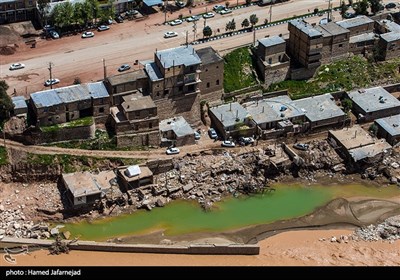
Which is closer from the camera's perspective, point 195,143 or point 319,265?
point 319,265

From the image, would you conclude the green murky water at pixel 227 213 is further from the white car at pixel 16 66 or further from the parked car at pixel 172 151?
the white car at pixel 16 66

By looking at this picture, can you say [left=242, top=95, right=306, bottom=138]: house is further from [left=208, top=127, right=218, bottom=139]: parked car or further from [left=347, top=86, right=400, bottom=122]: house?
[left=347, top=86, right=400, bottom=122]: house

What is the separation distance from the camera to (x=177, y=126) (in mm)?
84000

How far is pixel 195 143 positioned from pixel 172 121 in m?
3.76

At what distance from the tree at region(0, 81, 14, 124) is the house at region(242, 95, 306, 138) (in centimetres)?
2710

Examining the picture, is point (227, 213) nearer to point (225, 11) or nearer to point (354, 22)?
point (354, 22)

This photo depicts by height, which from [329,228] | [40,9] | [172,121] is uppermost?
[40,9]

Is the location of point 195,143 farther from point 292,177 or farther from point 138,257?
point 138,257

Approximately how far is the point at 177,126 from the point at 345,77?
24.5 meters

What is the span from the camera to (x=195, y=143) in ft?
275

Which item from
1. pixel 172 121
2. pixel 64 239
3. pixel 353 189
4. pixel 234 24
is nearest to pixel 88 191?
pixel 64 239

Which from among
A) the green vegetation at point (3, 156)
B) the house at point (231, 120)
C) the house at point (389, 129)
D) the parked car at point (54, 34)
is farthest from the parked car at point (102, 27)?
the house at point (389, 129)

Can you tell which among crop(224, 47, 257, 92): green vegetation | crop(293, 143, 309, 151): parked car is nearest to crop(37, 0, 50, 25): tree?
crop(224, 47, 257, 92): green vegetation

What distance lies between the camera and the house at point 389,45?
97188 mm
